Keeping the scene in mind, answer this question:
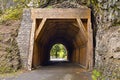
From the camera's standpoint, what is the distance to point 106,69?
823 cm

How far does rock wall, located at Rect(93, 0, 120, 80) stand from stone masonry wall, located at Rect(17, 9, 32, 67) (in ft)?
17.3

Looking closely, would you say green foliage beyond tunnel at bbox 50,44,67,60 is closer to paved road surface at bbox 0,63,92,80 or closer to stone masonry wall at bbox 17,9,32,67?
stone masonry wall at bbox 17,9,32,67

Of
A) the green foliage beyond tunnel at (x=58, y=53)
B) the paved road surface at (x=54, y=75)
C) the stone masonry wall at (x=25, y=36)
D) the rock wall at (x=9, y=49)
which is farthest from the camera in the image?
the green foliage beyond tunnel at (x=58, y=53)

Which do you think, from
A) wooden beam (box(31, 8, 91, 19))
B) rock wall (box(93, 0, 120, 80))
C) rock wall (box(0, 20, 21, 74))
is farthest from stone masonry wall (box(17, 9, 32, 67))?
rock wall (box(93, 0, 120, 80))

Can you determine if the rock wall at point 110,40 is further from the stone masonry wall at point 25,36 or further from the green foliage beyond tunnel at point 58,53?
the green foliage beyond tunnel at point 58,53

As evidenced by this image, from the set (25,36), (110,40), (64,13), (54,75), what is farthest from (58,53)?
(110,40)

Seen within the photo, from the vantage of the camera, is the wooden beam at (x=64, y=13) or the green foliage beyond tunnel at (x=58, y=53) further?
the green foliage beyond tunnel at (x=58, y=53)

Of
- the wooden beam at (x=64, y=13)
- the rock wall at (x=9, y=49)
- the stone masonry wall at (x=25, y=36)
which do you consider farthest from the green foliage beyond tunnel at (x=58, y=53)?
the wooden beam at (x=64, y=13)

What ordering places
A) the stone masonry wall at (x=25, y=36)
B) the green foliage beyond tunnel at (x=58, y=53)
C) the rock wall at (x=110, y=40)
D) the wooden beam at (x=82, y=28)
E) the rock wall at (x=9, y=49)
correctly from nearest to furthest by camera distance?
1. the rock wall at (x=110, y=40)
2. the rock wall at (x=9, y=49)
3. the wooden beam at (x=82, y=28)
4. the stone masonry wall at (x=25, y=36)
5. the green foliage beyond tunnel at (x=58, y=53)

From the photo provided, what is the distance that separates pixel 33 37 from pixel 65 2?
3076mm

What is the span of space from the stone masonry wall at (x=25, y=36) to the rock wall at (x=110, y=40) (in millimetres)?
5271

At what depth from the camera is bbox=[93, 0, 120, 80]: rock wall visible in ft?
24.5

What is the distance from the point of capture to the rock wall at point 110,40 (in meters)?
7.47

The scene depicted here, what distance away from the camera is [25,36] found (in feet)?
45.1
